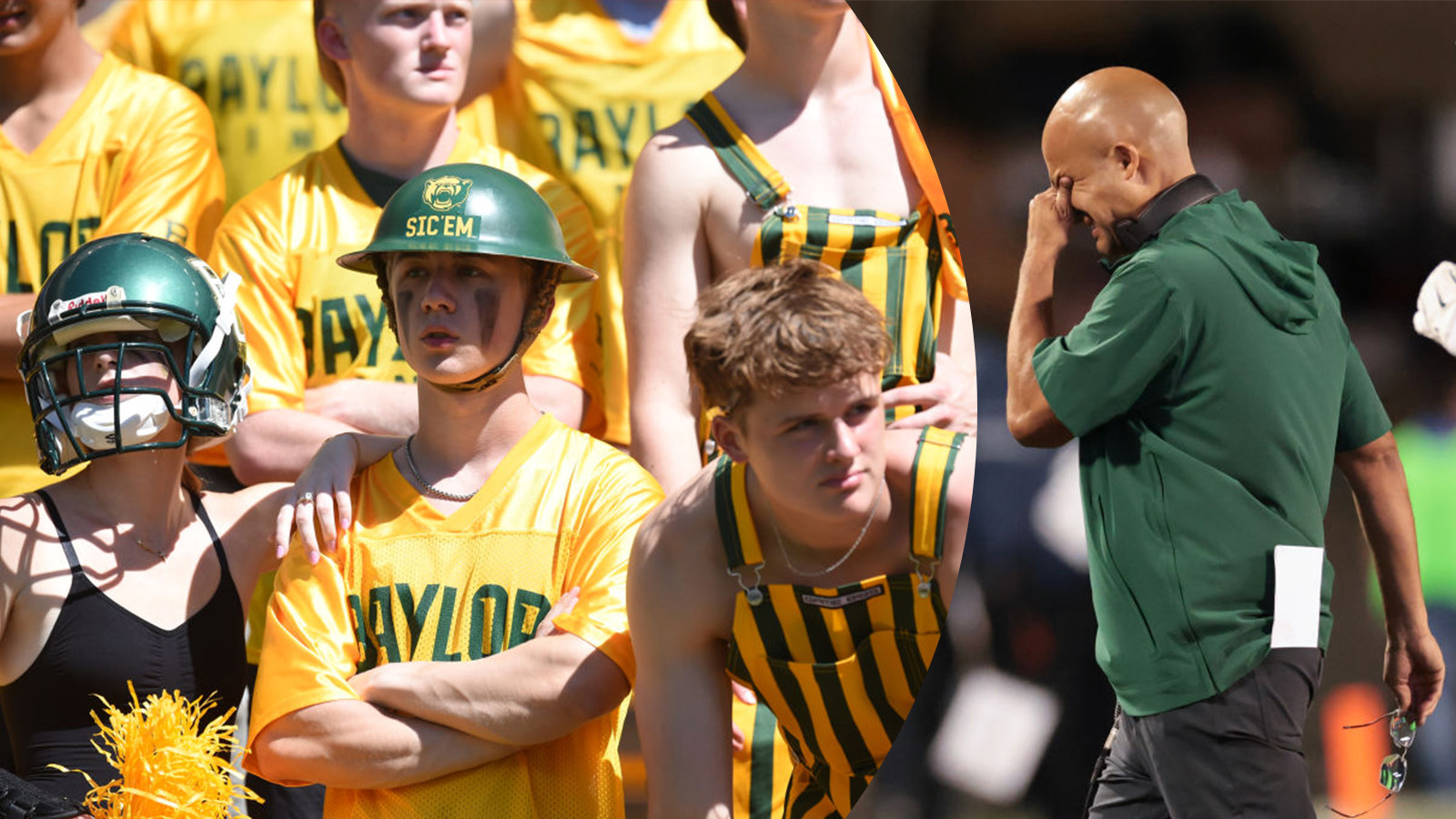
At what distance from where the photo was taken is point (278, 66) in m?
4.90

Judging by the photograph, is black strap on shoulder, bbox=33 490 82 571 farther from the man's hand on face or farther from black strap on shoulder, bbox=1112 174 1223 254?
black strap on shoulder, bbox=1112 174 1223 254

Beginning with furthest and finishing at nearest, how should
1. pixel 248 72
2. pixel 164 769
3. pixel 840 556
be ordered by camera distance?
pixel 248 72, pixel 164 769, pixel 840 556

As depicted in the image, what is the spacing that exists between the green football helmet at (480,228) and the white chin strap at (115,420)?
0.52 metres

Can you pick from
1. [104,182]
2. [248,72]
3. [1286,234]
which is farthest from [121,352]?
[1286,234]

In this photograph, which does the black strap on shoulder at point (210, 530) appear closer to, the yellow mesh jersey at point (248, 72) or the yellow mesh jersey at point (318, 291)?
the yellow mesh jersey at point (318, 291)

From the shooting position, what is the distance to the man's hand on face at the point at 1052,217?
2822 mm

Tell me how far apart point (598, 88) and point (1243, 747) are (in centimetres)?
275

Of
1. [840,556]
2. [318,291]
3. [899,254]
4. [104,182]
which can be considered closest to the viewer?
[840,556]

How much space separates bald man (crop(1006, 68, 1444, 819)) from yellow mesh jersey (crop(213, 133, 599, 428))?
182 cm

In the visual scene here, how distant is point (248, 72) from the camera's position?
16.1ft

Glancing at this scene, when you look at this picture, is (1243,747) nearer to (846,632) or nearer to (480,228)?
(846,632)

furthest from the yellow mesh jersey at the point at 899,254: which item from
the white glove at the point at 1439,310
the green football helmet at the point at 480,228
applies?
the white glove at the point at 1439,310

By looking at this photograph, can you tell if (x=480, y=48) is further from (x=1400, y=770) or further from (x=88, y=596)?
(x=1400, y=770)

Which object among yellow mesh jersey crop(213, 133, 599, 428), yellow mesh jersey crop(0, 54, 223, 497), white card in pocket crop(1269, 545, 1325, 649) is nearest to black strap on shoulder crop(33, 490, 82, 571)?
yellow mesh jersey crop(213, 133, 599, 428)
